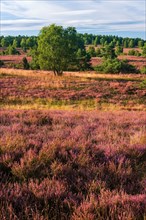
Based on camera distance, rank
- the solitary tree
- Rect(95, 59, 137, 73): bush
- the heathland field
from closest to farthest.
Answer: the heathland field, the solitary tree, Rect(95, 59, 137, 73): bush

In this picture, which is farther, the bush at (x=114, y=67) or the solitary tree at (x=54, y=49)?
the bush at (x=114, y=67)

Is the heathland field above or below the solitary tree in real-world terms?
below

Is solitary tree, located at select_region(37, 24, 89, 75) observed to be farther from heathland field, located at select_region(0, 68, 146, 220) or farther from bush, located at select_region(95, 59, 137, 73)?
heathland field, located at select_region(0, 68, 146, 220)

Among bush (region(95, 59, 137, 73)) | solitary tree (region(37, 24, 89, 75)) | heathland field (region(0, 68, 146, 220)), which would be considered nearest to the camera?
heathland field (region(0, 68, 146, 220))

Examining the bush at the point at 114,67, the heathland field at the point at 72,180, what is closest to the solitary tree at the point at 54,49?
the bush at the point at 114,67

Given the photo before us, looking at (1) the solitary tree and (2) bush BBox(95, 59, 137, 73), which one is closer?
(1) the solitary tree

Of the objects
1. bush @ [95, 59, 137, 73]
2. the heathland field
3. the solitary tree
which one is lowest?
the heathland field

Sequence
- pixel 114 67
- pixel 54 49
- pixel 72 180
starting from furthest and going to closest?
pixel 114 67
pixel 54 49
pixel 72 180

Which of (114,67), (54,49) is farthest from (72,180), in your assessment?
(114,67)

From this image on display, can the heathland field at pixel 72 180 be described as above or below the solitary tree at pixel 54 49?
below

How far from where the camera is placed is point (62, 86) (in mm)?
33688

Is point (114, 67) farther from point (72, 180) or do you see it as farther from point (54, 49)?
point (72, 180)

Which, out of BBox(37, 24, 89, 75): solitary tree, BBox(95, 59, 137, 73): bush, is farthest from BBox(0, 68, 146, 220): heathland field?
BBox(95, 59, 137, 73): bush

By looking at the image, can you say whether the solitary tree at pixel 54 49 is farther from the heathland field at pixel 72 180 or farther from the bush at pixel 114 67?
the heathland field at pixel 72 180
